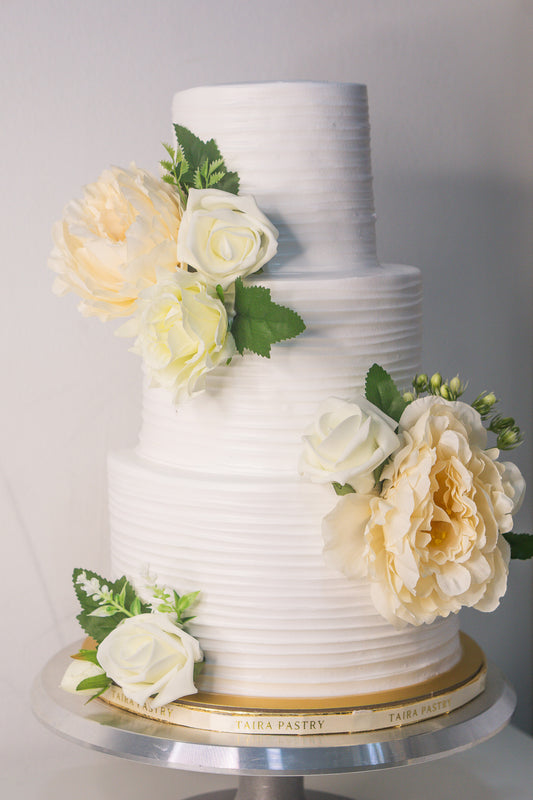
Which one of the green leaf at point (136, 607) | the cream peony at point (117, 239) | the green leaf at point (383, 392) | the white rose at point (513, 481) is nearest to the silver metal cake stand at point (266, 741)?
the green leaf at point (136, 607)

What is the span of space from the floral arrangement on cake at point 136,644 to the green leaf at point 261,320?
325 mm

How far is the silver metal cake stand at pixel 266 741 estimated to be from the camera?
1.16 meters

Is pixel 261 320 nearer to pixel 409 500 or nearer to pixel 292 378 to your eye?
pixel 292 378

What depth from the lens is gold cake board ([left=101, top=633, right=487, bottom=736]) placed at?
121 centimetres

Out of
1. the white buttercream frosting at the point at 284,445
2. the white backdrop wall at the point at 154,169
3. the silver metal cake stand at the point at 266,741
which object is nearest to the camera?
the silver metal cake stand at the point at 266,741

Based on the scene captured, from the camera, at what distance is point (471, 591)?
1.25 m

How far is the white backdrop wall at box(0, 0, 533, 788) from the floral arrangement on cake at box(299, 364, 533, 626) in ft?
2.70

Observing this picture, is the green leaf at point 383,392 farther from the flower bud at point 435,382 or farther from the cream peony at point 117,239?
the cream peony at point 117,239

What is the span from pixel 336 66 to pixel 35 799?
1445 millimetres

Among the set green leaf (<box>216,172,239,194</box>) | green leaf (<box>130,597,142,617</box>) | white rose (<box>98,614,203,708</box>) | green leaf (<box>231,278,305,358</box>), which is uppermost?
green leaf (<box>216,172,239,194</box>)

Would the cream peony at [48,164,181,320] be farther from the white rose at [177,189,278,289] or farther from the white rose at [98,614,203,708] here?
the white rose at [98,614,203,708]

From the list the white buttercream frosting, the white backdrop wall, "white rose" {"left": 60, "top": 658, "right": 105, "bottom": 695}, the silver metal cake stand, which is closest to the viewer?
the silver metal cake stand

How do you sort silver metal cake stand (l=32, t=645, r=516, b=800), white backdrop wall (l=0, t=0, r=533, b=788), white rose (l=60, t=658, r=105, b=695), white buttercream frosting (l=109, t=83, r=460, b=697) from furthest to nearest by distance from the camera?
white backdrop wall (l=0, t=0, r=533, b=788) < white rose (l=60, t=658, r=105, b=695) < white buttercream frosting (l=109, t=83, r=460, b=697) < silver metal cake stand (l=32, t=645, r=516, b=800)

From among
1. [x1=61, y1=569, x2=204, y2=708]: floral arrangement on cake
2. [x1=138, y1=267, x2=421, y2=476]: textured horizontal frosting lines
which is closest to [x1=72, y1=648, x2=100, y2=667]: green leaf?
[x1=61, y1=569, x2=204, y2=708]: floral arrangement on cake
